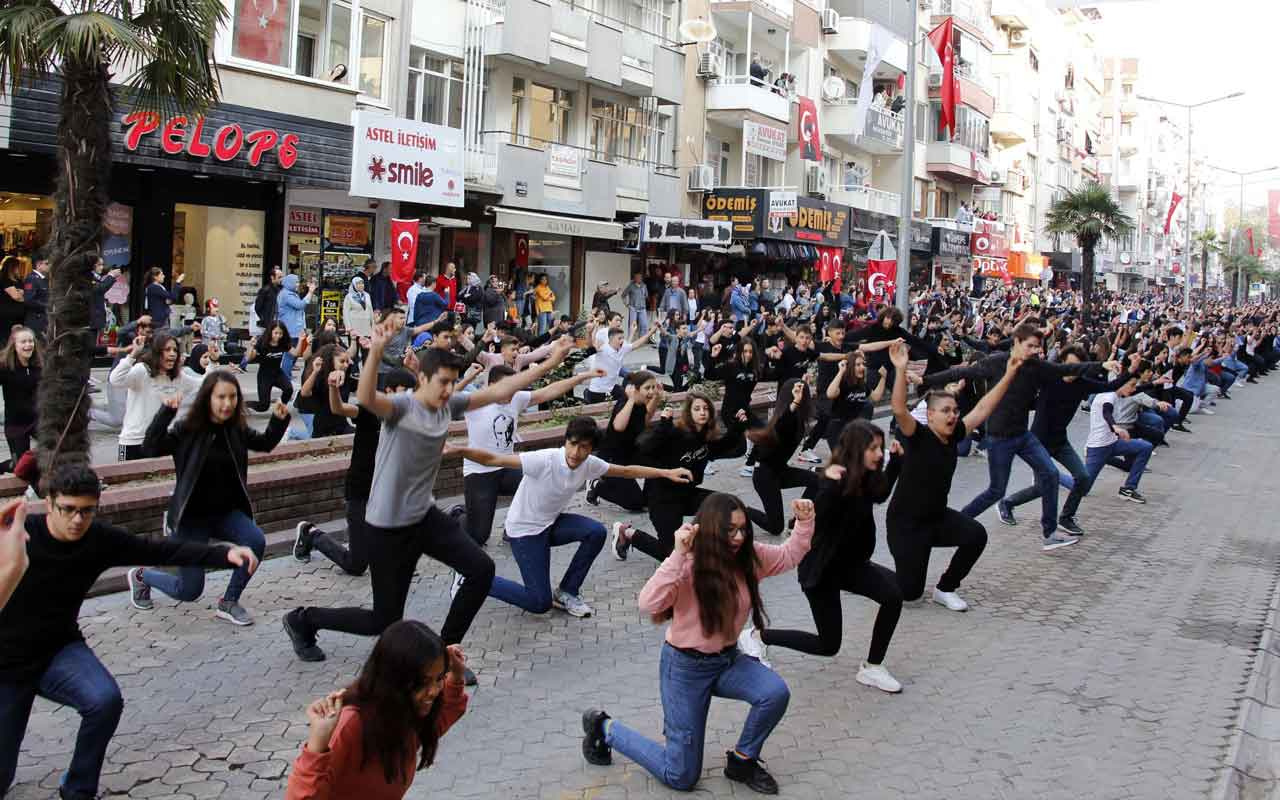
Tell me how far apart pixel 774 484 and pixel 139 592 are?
5.04 m

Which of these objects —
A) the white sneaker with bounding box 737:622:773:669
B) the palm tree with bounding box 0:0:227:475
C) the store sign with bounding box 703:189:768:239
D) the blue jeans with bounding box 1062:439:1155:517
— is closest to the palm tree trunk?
the palm tree with bounding box 0:0:227:475

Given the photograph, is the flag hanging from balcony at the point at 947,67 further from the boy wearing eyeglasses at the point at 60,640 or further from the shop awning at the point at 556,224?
the boy wearing eyeglasses at the point at 60,640

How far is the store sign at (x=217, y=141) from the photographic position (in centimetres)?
1811

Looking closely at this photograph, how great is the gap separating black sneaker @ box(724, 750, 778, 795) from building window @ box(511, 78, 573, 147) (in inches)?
906

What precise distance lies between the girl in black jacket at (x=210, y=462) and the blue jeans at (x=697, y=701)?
2.80m

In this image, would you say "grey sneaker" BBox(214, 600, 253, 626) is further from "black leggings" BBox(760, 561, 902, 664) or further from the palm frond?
the palm frond

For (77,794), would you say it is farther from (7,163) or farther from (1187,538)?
(7,163)

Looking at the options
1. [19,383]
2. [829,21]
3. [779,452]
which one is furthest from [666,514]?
[829,21]

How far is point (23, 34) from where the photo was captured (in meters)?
9.07

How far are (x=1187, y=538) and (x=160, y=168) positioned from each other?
1595cm

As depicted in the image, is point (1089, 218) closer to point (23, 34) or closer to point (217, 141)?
point (217, 141)

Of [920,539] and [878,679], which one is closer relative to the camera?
[878,679]

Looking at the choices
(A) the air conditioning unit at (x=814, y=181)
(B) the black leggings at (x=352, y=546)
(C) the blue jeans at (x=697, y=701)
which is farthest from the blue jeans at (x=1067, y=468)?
(A) the air conditioning unit at (x=814, y=181)

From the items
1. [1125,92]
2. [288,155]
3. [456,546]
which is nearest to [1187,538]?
[456,546]
